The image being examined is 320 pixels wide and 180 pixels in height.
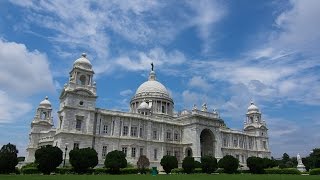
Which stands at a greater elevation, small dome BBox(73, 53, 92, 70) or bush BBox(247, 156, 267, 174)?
small dome BBox(73, 53, 92, 70)

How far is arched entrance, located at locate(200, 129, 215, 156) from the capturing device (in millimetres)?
73875

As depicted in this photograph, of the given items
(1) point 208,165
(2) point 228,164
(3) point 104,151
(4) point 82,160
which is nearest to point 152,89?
(3) point 104,151

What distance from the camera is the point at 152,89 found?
278ft

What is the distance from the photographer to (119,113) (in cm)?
6322

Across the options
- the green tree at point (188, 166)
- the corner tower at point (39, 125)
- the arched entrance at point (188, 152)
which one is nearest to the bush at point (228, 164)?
the green tree at point (188, 166)

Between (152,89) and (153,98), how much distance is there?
3331 mm

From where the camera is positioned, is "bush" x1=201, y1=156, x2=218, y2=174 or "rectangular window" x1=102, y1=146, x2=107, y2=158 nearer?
"bush" x1=201, y1=156, x2=218, y2=174

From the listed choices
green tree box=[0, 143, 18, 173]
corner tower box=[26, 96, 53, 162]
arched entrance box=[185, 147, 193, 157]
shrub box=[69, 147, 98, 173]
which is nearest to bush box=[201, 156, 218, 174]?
arched entrance box=[185, 147, 193, 157]

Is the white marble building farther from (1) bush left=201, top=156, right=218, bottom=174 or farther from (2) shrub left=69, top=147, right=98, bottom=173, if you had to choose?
(1) bush left=201, top=156, right=218, bottom=174

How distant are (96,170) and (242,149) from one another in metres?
49.7

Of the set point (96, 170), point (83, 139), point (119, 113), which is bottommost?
point (96, 170)

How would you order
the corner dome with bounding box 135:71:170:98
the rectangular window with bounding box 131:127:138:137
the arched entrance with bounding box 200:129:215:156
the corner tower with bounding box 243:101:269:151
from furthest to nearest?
the corner tower with bounding box 243:101:269:151, the corner dome with bounding box 135:71:170:98, the arched entrance with bounding box 200:129:215:156, the rectangular window with bounding box 131:127:138:137

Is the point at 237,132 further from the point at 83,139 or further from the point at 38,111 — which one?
the point at 38,111

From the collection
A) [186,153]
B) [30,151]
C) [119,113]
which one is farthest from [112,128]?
[30,151]
